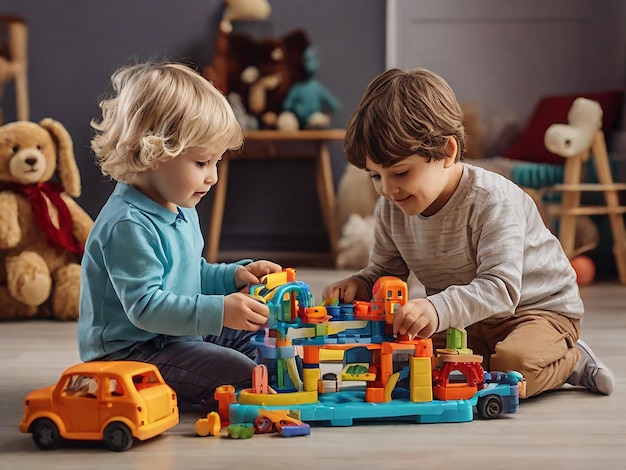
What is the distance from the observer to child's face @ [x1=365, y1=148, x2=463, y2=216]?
142 cm

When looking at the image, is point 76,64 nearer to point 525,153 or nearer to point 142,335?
point 525,153

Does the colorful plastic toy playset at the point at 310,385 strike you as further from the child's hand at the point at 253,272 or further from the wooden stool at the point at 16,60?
the wooden stool at the point at 16,60

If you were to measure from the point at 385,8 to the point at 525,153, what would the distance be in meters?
0.80

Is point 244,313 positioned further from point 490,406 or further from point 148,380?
point 490,406

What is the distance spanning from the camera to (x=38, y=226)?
238cm

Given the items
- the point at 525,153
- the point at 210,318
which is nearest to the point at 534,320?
the point at 210,318

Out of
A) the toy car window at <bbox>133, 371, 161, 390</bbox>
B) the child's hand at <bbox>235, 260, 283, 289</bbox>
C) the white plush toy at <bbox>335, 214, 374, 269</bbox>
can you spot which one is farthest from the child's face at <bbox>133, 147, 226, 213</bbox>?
the white plush toy at <bbox>335, 214, 374, 269</bbox>

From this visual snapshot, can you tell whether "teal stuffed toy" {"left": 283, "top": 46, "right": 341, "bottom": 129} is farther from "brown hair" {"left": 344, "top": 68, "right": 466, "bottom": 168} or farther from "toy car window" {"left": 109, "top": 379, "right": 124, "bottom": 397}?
"toy car window" {"left": 109, "top": 379, "right": 124, "bottom": 397}

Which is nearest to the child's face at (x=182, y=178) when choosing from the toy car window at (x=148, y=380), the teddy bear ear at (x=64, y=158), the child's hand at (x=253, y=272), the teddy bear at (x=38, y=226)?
the child's hand at (x=253, y=272)

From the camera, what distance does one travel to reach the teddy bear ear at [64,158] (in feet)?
7.98

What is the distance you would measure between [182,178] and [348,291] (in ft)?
1.16

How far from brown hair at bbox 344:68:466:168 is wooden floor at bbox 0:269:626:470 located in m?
0.39

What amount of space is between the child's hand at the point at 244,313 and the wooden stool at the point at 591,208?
1.79m

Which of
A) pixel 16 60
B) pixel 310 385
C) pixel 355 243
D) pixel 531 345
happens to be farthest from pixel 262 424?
pixel 16 60
